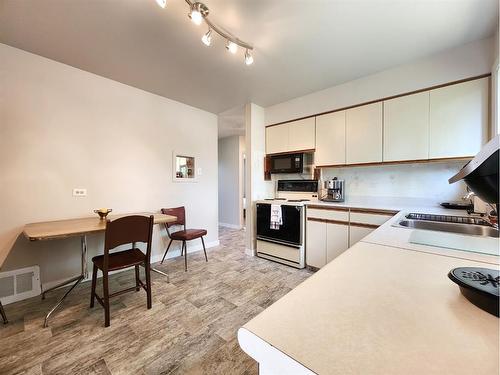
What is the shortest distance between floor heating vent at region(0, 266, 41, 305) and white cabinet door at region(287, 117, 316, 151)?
3.42m

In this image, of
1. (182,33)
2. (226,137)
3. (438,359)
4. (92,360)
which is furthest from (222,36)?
(226,137)

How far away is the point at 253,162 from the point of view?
344cm

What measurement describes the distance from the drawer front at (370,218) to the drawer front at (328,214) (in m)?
0.09

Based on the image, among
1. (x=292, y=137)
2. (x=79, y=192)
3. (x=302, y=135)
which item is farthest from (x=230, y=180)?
(x=79, y=192)

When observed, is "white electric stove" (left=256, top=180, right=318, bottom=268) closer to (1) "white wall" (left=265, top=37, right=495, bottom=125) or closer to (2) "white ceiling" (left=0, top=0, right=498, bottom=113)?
(1) "white wall" (left=265, top=37, right=495, bottom=125)

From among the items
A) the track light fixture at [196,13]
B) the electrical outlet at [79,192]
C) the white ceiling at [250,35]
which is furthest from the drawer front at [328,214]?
the electrical outlet at [79,192]

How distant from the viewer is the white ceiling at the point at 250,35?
63.1 inches

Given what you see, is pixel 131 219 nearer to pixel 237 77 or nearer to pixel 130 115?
pixel 130 115

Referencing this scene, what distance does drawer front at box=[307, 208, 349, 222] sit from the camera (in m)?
2.55

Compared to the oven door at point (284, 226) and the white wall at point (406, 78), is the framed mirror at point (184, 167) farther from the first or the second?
the white wall at point (406, 78)

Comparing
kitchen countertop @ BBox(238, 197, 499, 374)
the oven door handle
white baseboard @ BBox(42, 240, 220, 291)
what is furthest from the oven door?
kitchen countertop @ BBox(238, 197, 499, 374)

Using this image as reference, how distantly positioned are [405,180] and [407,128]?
62cm

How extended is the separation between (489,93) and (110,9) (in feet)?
10.9

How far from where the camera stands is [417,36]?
6.28 feet
